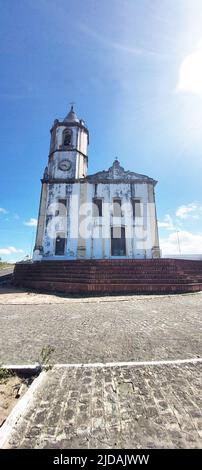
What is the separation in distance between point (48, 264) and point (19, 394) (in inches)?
466

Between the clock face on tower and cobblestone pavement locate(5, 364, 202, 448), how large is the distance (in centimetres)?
1986

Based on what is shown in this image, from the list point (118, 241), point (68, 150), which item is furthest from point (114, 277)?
point (68, 150)

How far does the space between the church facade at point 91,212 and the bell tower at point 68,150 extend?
9cm

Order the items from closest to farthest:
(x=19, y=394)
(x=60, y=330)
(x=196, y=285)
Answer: (x=19, y=394)
(x=60, y=330)
(x=196, y=285)

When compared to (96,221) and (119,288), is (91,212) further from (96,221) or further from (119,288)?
(119,288)

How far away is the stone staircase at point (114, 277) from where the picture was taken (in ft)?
35.0

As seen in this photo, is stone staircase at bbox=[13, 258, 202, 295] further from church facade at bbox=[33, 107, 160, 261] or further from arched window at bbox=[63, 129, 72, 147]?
arched window at bbox=[63, 129, 72, 147]

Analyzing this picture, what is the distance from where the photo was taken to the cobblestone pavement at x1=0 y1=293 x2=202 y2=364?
3.70 meters

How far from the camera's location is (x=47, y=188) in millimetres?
20031

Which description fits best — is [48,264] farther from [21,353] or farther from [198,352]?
[198,352]

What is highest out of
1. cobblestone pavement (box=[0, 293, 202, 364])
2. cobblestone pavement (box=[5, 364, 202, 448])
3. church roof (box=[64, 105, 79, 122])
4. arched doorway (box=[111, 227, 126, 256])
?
church roof (box=[64, 105, 79, 122])

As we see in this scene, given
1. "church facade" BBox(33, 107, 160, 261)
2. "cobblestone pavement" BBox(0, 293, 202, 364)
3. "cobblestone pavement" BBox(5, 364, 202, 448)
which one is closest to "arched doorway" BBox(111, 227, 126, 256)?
"church facade" BBox(33, 107, 160, 261)

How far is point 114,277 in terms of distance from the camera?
11648 millimetres
